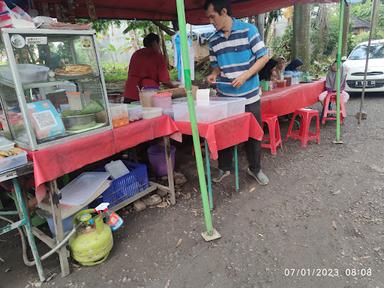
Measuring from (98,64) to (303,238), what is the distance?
2230mm

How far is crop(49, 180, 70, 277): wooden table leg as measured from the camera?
201cm

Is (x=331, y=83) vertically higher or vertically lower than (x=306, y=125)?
higher

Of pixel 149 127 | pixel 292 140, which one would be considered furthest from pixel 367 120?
pixel 149 127

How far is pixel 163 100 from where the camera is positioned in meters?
2.82

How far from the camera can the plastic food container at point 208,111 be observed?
252cm

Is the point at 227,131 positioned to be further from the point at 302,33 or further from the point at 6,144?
the point at 302,33

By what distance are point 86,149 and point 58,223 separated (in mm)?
592

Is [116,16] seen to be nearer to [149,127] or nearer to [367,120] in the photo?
[149,127]

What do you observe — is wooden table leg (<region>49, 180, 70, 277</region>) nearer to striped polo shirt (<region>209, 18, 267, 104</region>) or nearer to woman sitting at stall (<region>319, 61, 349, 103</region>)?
striped polo shirt (<region>209, 18, 267, 104</region>)

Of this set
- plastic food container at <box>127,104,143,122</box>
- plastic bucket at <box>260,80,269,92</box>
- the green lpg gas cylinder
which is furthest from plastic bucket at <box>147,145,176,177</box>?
plastic bucket at <box>260,80,269,92</box>

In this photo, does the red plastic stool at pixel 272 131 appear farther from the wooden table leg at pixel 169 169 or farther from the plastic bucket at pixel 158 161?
the wooden table leg at pixel 169 169

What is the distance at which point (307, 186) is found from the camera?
3287 mm

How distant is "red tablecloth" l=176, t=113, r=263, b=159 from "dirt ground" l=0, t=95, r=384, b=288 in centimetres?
74

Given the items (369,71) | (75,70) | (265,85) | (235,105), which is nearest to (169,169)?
(235,105)
